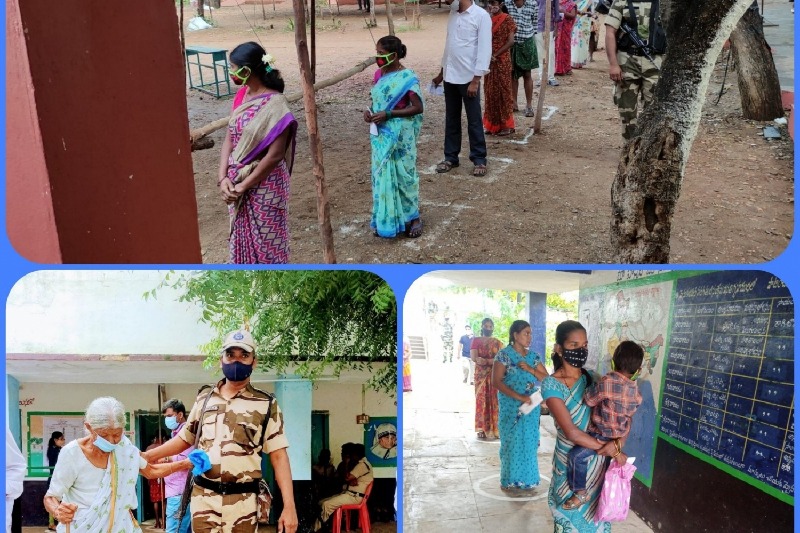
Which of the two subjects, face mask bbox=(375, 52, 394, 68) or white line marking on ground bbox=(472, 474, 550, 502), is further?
face mask bbox=(375, 52, 394, 68)

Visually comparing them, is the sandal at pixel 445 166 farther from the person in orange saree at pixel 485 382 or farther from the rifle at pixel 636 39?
the person in orange saree at pixel 485 382

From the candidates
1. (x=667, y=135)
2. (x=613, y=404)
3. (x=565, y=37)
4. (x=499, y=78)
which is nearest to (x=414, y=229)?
(x=667, y=135)

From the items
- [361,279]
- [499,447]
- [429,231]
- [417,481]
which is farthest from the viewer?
[429,231]

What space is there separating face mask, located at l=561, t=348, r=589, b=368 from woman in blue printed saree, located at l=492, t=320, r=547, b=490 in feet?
1.42

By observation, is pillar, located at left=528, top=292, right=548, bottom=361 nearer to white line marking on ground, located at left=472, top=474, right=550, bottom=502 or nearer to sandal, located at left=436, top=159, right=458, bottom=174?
white line marking on ground, located at left=472, top=474, right=550, bottom=502

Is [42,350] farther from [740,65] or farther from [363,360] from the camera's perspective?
[740,65]

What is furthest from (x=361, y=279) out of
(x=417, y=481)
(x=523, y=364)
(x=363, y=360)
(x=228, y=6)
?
(x=228, y=6)

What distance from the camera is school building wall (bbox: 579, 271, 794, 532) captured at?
2855mm

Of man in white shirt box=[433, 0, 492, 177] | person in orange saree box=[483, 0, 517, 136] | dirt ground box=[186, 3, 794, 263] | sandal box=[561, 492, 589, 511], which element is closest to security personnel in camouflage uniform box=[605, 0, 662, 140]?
dirt ground box=[186, 3, 794, 263]

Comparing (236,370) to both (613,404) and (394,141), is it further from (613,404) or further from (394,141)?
(394,141)

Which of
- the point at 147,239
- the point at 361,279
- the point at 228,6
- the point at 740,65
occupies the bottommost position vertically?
the point at 361,279

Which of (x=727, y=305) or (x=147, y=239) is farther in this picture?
(x=147, y=239)

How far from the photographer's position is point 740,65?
717cm

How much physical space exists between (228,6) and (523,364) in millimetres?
18516
